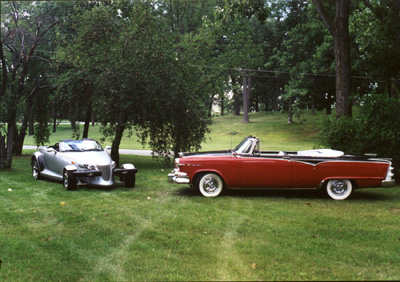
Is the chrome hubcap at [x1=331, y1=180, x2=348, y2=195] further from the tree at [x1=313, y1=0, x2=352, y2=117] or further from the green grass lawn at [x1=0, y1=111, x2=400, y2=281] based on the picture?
the tree at [x1=313, y1=0, x2=352, y2=117]

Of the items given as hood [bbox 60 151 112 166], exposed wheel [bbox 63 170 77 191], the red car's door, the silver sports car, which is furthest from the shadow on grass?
exposed wheel [bbox 63 170 77 191]

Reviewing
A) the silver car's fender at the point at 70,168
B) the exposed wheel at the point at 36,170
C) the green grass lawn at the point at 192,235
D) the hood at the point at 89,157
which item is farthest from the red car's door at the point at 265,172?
the exposed wheel at the point at 36,170

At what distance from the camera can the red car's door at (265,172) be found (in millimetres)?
9383

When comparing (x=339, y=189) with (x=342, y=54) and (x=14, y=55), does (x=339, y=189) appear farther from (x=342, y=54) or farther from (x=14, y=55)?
(x=14, y=55)

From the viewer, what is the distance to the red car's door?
9.38 metres

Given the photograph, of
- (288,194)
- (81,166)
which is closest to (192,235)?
(288,194)

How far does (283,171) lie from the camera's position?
9367mm

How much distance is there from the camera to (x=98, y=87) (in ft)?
49.1

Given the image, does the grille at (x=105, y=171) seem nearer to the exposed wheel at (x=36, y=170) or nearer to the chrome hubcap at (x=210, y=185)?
the chrome hubcap at (x=210, y=185)

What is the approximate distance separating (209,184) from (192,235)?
3.52 meters

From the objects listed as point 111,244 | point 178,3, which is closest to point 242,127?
point 178,3

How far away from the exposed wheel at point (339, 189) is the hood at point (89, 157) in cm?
601

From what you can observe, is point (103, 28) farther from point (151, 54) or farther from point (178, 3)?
point (178, 3)

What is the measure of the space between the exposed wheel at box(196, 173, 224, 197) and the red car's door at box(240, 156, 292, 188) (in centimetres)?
59
